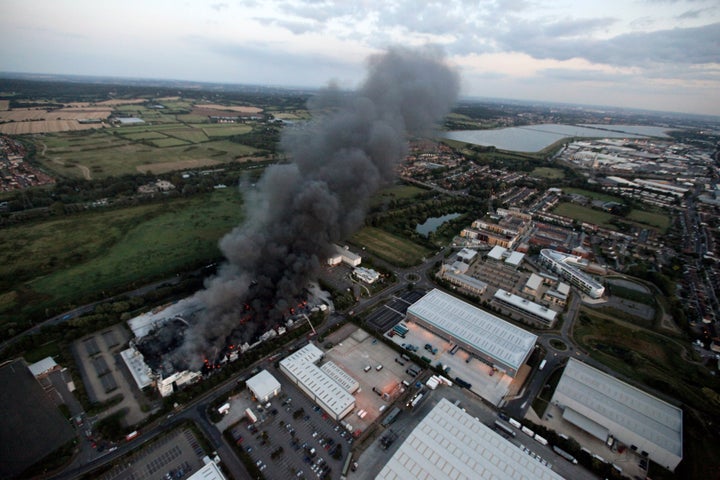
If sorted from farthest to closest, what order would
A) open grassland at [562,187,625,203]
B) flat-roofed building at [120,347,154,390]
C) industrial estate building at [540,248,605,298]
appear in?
1. open grassland at [562,187,625,203]
2. industrial estate building at [540,248,605,298]
3. flat-roofed building at [120,347,154,390]

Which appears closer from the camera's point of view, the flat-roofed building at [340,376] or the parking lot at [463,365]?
the flat-roofed building at [340,376]

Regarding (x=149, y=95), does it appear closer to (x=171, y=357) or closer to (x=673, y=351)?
(x=171, y=357)

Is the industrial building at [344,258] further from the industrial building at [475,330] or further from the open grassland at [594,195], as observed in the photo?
the open grassland at [594,195]

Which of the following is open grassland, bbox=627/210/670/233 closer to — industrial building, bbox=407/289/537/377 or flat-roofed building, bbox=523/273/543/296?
flat-roofed building, bbox=523/273/543/296

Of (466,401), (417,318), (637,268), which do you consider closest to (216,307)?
(417,318)

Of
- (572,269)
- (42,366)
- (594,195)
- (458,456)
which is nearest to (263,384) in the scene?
(458,456)

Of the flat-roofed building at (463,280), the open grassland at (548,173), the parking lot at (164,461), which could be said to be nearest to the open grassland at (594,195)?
the open grassland at (548,173)

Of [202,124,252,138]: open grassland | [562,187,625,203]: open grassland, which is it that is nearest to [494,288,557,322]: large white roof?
[562,187,625,203]: open grassland
